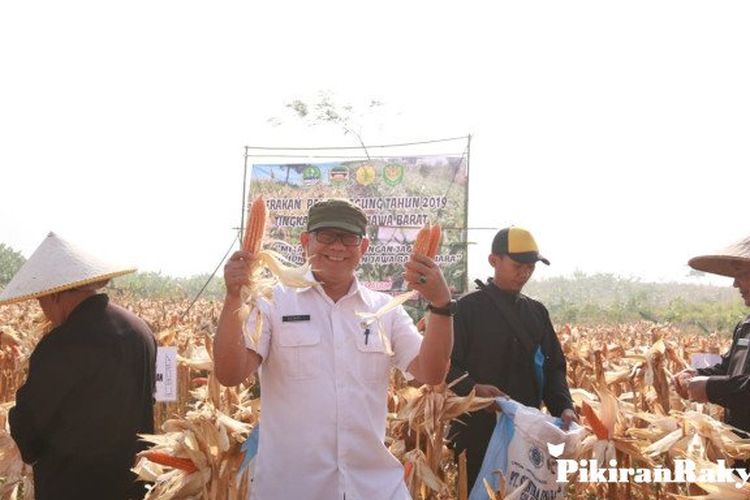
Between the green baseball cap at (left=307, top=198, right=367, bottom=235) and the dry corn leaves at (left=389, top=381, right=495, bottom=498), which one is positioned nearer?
the green baseball cap at (left=307, top=198, right=367, bottom=235)

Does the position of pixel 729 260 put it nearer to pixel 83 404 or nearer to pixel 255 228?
pixel 255 228

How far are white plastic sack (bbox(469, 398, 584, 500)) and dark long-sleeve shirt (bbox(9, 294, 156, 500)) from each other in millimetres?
1850

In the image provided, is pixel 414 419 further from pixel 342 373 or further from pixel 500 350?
pixel 342 373

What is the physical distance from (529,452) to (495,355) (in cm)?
66

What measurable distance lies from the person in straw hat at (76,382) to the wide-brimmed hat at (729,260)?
9.48ft

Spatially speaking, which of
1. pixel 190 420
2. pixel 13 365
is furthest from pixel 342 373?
pixel 13 365

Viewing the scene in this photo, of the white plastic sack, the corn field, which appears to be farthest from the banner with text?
the white plastic sack

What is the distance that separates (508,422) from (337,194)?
7278 mm

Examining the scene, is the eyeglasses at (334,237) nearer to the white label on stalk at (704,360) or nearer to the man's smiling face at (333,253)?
the man's smiling face at (333,253)

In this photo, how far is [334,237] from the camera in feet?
8.81

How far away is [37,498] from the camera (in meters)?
3.17

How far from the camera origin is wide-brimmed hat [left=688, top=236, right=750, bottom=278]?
12.1ft

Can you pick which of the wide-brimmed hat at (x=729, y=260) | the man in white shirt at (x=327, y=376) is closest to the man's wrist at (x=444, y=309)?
the man in white shirt at (x=327, y=376)

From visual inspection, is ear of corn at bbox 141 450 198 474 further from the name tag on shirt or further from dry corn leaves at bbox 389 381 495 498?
dry corn leaves at bbox 389 381 495 498
